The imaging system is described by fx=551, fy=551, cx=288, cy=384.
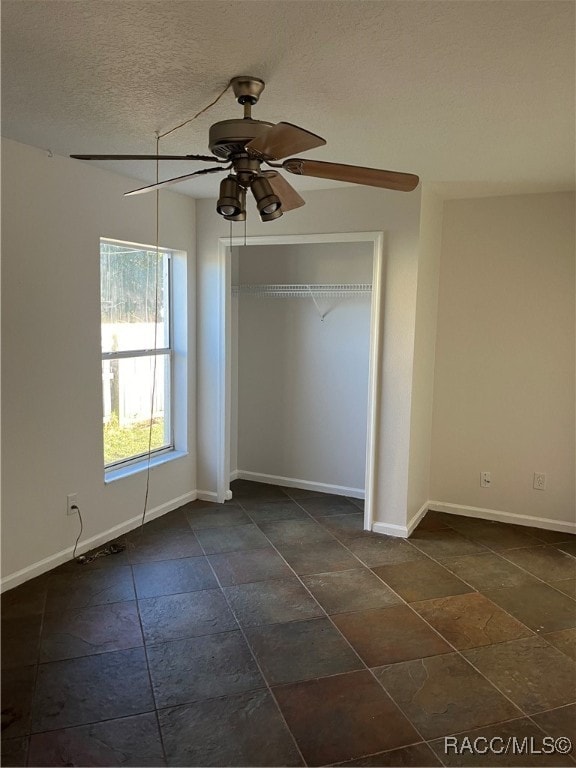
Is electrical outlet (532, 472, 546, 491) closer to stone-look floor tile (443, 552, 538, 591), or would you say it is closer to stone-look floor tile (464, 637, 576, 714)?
stone-look floor tile (443, 552, 538, 591)

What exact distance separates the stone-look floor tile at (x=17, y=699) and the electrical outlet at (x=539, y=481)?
3.48m

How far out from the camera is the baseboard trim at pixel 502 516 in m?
4.10

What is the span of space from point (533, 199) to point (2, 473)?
152 inches

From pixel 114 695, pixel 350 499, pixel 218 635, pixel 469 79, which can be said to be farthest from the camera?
pixel 350 499

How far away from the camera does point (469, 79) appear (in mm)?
2018

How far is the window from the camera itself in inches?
148

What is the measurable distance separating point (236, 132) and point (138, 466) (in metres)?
2.72

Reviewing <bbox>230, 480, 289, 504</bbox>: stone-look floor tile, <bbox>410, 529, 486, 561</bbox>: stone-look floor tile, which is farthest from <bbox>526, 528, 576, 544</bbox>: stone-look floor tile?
<bbox>230, 480, 289, 504</bbox>: stone-look floor tile

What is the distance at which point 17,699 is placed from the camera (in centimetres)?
221

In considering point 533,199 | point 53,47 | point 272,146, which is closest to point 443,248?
point 533,199

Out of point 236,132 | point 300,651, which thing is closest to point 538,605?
point 300,651

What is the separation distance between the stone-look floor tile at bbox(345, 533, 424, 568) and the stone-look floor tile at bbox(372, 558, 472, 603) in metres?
0.07

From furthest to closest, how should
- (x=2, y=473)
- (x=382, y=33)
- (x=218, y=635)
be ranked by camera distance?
(x=2, y=473) → (x=218, y=635) → (x=382, y=33)

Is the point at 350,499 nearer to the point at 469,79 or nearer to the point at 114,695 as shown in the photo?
the point at 114,695
